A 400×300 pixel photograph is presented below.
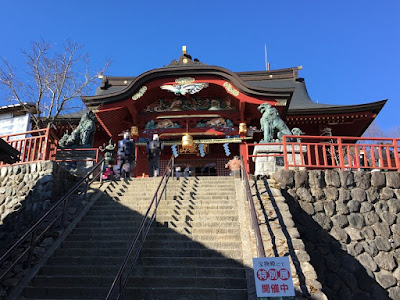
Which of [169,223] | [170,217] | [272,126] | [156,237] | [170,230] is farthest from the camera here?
[272,126]

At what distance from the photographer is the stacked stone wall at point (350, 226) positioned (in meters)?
7.41

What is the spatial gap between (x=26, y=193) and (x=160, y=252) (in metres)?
4.38

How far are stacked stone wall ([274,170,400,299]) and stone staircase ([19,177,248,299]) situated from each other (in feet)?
6.31

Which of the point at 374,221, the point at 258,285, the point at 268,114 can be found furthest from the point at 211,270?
the point at 268,114

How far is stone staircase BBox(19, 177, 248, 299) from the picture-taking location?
5.13 metres

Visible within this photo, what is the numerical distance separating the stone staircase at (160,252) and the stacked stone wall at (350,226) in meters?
Result: 1.92

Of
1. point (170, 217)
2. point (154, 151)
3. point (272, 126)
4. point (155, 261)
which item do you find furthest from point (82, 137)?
point (155, 261)

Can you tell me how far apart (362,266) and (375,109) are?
7307 mm

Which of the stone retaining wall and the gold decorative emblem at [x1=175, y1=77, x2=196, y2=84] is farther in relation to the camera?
the gold decorative emblem at [x1=175, y1=77, x2=196, y2=84]

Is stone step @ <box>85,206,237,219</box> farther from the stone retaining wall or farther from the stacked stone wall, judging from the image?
the stacked stone wall

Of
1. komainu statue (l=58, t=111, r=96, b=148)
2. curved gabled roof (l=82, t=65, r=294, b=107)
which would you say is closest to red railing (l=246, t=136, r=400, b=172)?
curved gabled roof (l=82, t=65, r=294, b=107)

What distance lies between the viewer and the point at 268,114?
1102cm

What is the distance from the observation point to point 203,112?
1362 cm

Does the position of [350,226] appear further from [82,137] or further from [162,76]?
[82,137]
